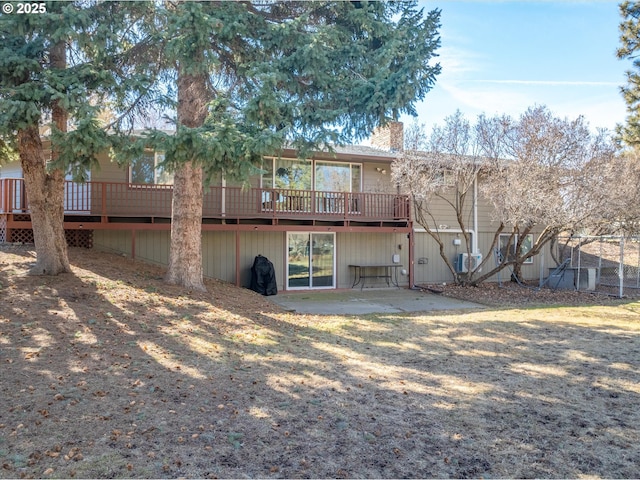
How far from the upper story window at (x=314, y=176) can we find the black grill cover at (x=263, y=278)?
2631 millimetres

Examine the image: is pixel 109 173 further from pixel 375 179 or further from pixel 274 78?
pixel 375 179

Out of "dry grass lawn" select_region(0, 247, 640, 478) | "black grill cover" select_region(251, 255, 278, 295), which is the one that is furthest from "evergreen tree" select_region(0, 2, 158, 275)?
"black grill cover" select_region(251, 255, 278, 295)

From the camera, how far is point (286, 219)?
13133mm

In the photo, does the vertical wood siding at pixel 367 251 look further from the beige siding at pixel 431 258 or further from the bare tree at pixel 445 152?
the bare tree at pixel 445 152

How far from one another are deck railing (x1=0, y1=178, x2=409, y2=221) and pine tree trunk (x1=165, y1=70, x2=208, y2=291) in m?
2.42

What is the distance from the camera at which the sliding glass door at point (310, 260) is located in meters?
13.9

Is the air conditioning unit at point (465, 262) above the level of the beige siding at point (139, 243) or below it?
below

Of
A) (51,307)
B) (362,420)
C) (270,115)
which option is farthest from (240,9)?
(362,420)

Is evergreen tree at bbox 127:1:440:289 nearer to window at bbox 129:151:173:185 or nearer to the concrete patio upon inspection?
the concrete patio

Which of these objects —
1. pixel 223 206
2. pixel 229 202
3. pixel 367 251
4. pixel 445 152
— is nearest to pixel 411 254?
pixel 367 251

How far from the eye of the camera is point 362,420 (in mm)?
3955

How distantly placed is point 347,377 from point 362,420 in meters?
1.20

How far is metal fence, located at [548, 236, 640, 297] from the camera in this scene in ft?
46.7

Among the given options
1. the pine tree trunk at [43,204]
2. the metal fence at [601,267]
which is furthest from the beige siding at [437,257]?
the pine tree trunk at [43,204]
